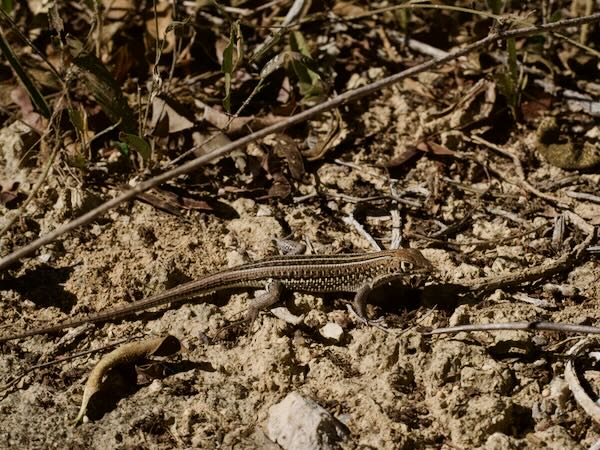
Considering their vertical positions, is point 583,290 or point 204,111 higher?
point 204,111

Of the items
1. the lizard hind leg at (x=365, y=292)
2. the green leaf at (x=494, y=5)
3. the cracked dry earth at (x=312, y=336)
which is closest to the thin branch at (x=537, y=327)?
the cracked dry earth at (x=312, y=336)

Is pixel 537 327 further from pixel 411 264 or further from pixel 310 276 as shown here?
pixel 310 276

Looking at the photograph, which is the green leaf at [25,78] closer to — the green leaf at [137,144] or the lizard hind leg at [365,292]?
the green leaf at [137,144]

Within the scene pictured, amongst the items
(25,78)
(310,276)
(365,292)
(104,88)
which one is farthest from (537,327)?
(25,78)

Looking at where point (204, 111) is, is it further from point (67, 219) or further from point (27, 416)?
point (27, 416)

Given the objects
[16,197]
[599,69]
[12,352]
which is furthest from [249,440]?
[599,69]

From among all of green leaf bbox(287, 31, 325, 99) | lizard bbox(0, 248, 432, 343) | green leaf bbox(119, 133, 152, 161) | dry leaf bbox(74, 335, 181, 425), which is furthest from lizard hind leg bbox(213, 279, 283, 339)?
green leaf bbox(287, 31, 325, 99)
